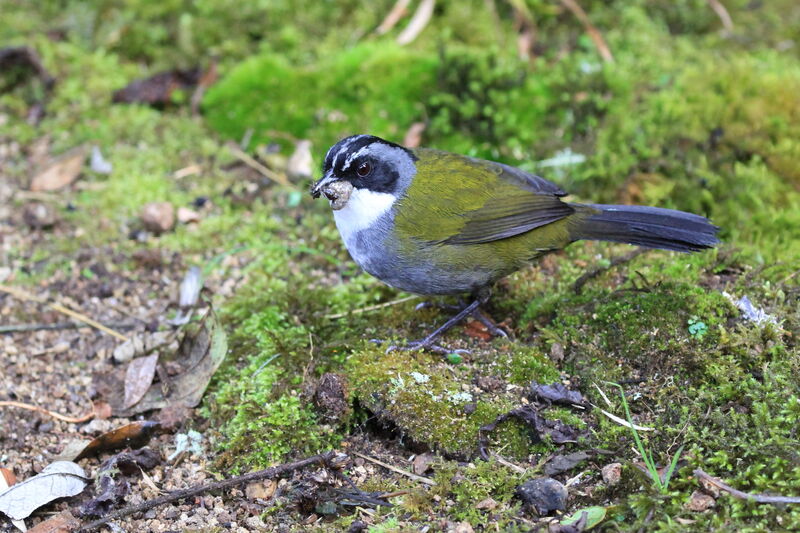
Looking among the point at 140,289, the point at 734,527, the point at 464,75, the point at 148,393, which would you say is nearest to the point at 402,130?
the point at 464,75

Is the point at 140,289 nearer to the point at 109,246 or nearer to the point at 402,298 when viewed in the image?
the point at 109,246

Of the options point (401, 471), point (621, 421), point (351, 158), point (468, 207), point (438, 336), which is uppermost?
point (351, 158)

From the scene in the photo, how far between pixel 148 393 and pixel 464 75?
3.51 metres

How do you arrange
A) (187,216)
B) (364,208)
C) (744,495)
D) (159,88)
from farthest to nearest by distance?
(159,88) < (187,216) < (364,208) < (744,495)

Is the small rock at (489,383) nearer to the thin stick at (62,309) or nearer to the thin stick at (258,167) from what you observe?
the thin stick at (62,309)

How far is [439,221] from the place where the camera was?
3.96 m

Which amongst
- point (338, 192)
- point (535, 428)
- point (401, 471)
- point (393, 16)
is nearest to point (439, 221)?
point (338, 192)

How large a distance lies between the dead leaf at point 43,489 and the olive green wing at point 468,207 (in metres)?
Answer: 1.99

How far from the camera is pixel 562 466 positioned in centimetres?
319

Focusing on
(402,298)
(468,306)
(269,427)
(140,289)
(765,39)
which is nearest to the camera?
(269,427)

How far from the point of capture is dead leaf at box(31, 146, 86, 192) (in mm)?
5652

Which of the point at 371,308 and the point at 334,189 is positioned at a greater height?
the point at 334,189

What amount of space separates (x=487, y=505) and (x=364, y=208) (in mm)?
1699

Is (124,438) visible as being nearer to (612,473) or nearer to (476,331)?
(476,331)
